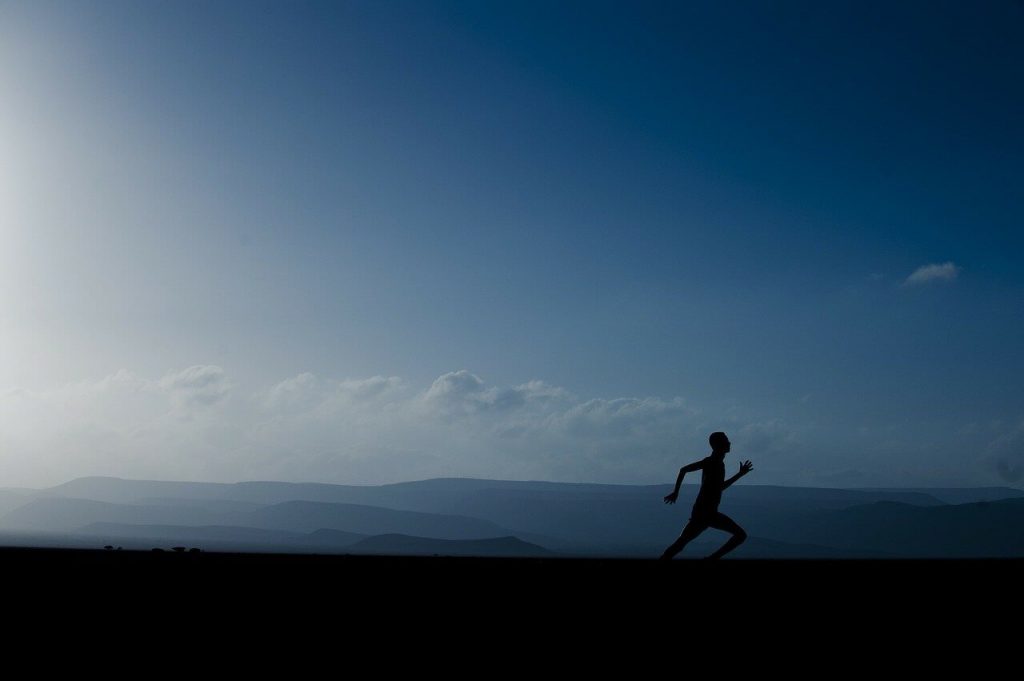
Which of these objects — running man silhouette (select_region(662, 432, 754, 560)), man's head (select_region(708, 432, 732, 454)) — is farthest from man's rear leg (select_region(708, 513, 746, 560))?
man's head (select_region(708, 432, 732, 454))

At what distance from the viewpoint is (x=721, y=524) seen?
9.88m

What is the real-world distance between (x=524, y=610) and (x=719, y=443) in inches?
173

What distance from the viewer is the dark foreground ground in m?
4.70

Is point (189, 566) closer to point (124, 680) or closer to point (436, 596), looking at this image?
point (436, 596)

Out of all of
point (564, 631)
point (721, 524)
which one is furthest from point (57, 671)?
point (721, 524)

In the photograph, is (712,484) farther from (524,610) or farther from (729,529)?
(524,610)

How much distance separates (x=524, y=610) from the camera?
616 centimetres

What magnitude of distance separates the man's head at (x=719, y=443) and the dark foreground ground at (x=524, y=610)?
1.56m

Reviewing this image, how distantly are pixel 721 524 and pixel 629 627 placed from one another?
4919 millimetres

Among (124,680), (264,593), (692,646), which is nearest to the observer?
(124,680)

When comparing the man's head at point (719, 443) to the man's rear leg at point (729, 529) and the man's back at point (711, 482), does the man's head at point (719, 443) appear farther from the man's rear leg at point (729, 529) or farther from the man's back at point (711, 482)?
the man's rear leg at point (729, 529)

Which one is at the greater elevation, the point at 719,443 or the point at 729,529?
the point at 719,443

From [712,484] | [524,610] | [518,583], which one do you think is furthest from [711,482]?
[524,610]

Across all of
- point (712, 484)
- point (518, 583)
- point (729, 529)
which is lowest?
point (518, 583)
